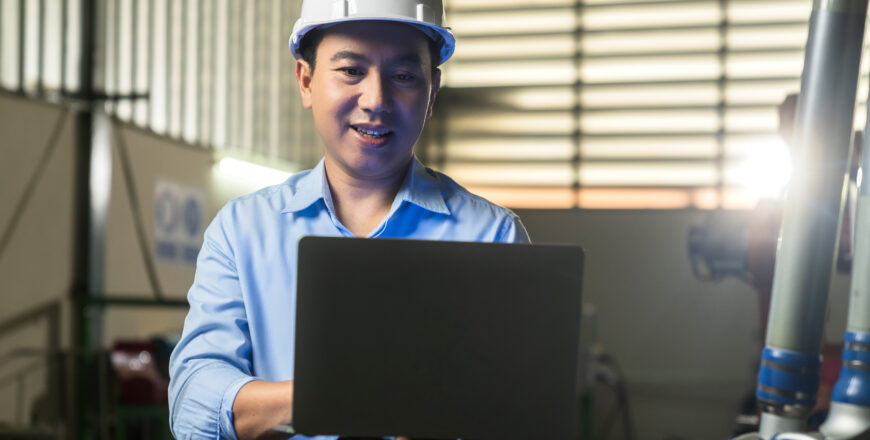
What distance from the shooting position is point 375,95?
1123 mm

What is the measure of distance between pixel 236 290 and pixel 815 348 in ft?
2.80

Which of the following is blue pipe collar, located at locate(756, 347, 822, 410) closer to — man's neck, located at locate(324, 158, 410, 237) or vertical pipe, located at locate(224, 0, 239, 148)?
man's neck, located at locate(324, 158, 410, 237)

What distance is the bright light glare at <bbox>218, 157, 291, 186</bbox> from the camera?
5.73 metres

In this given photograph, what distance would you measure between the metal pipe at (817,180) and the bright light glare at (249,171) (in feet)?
17.8

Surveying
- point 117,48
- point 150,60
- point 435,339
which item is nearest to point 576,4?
point 150,60

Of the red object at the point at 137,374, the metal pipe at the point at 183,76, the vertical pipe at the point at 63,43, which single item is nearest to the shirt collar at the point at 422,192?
the red object at the point at 137,374

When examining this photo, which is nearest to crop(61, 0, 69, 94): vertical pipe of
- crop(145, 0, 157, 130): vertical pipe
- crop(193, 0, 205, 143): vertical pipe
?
crop(145, 0, 157, 130): vertical pipe

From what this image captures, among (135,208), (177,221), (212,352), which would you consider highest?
(212,352)

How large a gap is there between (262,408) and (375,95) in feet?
1.35

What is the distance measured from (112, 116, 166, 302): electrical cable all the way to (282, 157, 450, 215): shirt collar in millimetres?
3723

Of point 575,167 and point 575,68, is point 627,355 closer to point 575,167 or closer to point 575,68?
point 575,167

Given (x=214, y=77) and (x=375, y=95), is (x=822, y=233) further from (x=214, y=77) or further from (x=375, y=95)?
(x=214, y=77)

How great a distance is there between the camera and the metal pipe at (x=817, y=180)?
0.50 metres

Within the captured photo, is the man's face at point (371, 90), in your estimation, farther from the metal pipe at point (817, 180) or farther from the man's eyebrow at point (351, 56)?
the metal pipe at point (817, 180)
